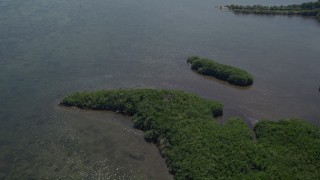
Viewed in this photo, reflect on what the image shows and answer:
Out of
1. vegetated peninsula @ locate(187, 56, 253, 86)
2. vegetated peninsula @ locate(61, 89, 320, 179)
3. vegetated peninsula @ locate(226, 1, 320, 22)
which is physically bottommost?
vegetated peninsula @ locate(61, 89, 320, 179)

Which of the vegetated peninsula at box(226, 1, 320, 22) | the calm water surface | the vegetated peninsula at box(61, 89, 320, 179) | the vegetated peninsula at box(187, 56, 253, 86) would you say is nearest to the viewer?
the vegetated peninsula at box(61, 89, 320, 179)

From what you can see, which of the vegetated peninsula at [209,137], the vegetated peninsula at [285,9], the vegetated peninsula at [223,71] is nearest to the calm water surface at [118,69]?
the vegetated peninsula at [223,71]

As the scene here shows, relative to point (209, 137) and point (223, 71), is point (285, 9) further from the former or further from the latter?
point (209, 137)

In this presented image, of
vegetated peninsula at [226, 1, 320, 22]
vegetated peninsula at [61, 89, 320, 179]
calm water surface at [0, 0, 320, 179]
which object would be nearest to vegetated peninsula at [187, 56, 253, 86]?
calm water surface at [0, 0, 320, 179]

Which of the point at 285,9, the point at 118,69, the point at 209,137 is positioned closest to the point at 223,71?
the point at 118,69

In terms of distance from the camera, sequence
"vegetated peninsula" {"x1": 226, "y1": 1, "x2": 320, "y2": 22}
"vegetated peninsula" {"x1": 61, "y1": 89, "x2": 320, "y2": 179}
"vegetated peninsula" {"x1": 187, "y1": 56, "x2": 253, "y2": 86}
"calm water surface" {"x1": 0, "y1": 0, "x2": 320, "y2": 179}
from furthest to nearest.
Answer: "vegetated peninsula" {"x1": 226, "y1": 1, "x2": 320, "y2": 22}, "vegetated peninsula" {"x1": 187, "y1": 56, "x2": 253, "y2": 86}, "calm water surface" {"x1": 0, "y1": 0, "x2": 320, "y2": 179}, "vegetated peninsula" {"x1": 61, "y1": 89, "x2": 320, "y2": 179}

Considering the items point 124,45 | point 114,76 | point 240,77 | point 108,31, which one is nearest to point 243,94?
point 240,77

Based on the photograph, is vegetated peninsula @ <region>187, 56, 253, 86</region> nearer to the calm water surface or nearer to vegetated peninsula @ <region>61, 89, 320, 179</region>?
the calm water surface

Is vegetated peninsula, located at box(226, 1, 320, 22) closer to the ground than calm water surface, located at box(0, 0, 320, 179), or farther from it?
farther from it
